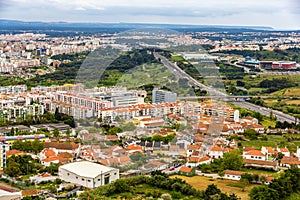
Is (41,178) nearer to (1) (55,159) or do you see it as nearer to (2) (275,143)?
(1) (55,159)

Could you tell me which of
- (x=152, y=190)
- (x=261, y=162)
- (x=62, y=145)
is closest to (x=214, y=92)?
(x=261, y=162)

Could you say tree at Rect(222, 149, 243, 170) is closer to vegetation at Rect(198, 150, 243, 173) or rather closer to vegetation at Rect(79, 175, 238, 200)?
vegetation at Rect(198, 150, 243, 173)

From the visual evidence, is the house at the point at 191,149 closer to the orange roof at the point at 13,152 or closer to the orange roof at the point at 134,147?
the orange roof at the point at 134,147

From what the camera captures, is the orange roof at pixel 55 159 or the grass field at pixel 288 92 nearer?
the orange roof at pixel 55 159

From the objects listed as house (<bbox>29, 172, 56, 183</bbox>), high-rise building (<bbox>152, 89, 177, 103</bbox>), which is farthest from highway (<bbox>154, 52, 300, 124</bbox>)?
house (<bbox>29, 172, 56, 183</bbox>)

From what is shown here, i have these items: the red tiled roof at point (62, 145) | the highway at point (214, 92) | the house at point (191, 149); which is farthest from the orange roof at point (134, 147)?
the highway at point (214, 92)

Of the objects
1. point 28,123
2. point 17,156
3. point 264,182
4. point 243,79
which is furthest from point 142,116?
point 243,79
